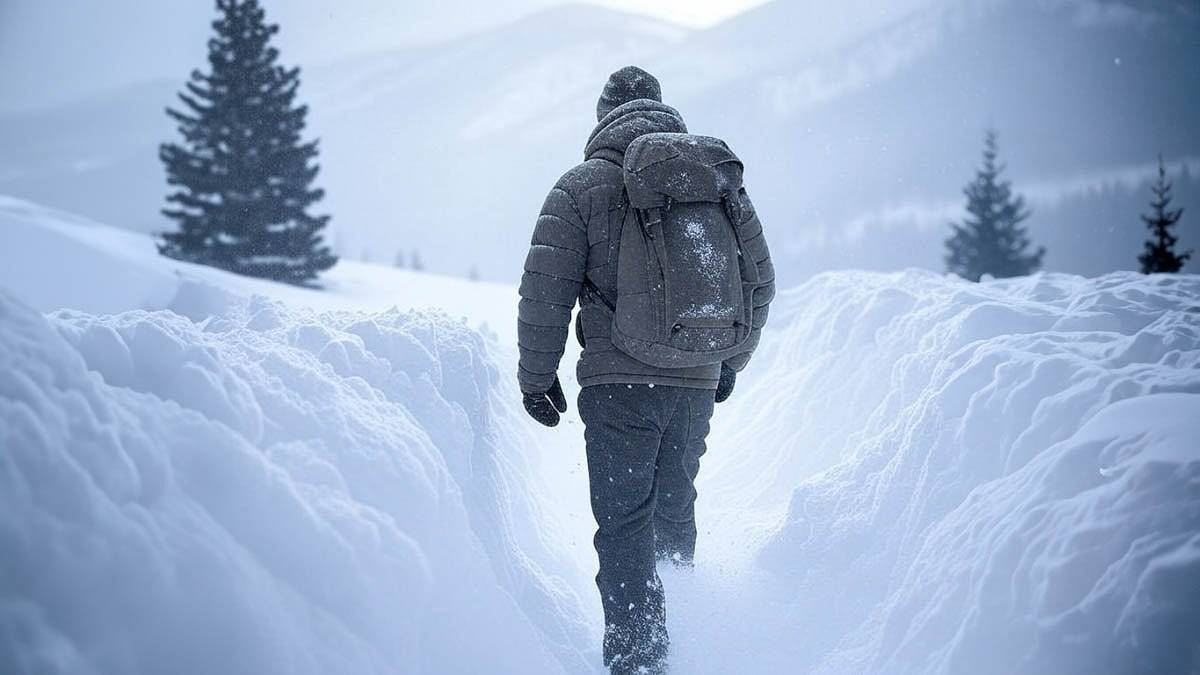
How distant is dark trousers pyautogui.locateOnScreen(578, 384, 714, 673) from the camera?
2951 millimetres

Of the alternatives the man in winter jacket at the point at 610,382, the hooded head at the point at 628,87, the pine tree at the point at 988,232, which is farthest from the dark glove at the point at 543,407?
the pine tree at the point at 988,232

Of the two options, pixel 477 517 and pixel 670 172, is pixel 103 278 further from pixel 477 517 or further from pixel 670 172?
pixel 670 172

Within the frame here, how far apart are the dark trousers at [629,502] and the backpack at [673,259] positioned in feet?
0.67

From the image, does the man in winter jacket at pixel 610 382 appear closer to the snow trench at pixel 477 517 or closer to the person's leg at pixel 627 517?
the person's leg at pixel 627 517

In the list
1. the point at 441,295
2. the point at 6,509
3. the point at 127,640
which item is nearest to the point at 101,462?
the point at 6,509

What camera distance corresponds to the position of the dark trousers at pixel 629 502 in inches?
116

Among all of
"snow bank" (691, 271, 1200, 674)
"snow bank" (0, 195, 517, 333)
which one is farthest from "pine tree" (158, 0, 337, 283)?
"snow bank" (691, 271, 1200, 674)

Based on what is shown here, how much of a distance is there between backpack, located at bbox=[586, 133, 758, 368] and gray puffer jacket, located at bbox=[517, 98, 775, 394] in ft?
0.23

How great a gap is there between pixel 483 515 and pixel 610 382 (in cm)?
91

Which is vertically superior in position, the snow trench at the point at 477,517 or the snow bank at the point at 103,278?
the snow bank at the point at 103,278

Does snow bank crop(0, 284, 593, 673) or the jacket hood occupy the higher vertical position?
the jacket hood

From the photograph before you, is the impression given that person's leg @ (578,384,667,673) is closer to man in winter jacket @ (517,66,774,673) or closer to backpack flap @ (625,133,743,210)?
man in winter jacket @ (517,66,774,673)

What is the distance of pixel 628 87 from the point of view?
138 inches

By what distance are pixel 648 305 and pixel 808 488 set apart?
195cm
